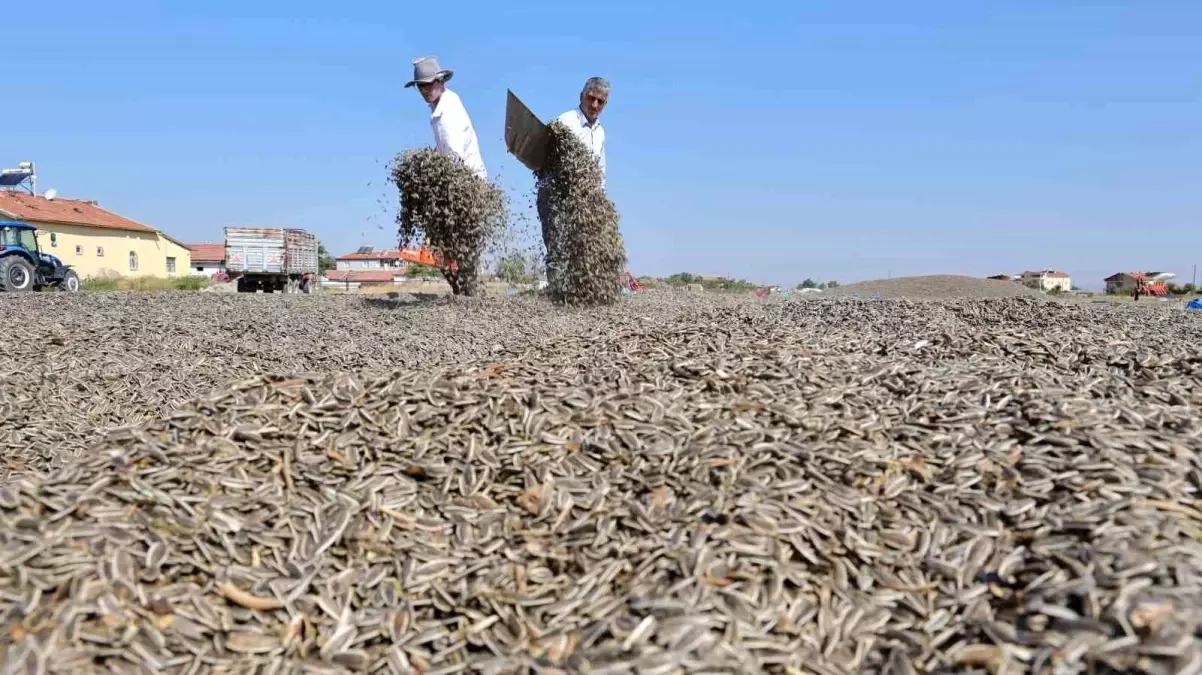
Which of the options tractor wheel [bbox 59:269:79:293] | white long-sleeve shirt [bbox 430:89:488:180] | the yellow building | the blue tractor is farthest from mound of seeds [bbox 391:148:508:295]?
the yellow building

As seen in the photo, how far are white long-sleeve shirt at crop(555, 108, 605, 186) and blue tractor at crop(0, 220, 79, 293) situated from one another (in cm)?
1162

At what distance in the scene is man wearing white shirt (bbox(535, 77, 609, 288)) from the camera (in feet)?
28.5

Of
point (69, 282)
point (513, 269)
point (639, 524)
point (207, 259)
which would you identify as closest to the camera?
point (639, 524)

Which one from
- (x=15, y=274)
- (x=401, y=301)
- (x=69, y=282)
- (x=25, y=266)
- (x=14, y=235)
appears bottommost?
(x=401, y=301)

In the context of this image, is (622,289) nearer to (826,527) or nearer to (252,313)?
(252,313)

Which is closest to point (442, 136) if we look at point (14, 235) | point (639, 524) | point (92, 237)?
point (639, 524)

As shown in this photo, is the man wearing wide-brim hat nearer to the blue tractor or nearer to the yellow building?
the blue tractor

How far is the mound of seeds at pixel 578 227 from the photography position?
8461 millimetres

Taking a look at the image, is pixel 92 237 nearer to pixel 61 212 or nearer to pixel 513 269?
pixel 61 212

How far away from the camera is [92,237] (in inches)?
1372

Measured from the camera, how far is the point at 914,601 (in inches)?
73.7

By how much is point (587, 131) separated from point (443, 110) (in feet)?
5.08

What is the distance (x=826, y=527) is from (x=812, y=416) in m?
0.58

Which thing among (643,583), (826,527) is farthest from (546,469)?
(826,527)
